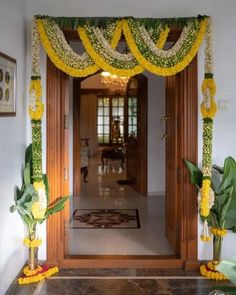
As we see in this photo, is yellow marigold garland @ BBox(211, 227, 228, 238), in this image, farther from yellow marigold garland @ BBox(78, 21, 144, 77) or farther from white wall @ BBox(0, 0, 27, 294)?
white wall @ BBox(0, 0, 27, 294)

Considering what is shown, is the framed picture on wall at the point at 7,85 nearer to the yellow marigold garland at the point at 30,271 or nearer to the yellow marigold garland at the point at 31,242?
the yellow marigold garland at the point at 31,242

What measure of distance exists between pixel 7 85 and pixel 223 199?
83.5 inches

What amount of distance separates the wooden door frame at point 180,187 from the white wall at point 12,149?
27 centimetres

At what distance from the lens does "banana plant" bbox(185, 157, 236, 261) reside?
3537 mm

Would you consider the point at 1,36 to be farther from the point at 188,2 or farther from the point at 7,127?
the point at 188,2

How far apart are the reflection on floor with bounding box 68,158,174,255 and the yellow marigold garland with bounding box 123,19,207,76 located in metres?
1.97

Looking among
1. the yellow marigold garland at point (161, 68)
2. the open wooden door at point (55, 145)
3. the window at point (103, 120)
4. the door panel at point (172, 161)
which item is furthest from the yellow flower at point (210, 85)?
the window at point (103, 120)

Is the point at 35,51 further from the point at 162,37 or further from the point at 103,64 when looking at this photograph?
the point at 162,37

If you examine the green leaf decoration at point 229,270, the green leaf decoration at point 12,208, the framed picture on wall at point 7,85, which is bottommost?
the green leaf decoration at point 12,208

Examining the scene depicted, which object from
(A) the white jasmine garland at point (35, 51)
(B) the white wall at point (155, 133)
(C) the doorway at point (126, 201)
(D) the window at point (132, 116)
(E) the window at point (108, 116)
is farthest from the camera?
(E) the window at point (108, 116)

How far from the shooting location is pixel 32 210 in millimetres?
3449

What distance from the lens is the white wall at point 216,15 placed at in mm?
3830

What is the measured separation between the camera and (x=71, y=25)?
3549 millimetres

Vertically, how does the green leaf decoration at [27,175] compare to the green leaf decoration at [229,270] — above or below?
above
